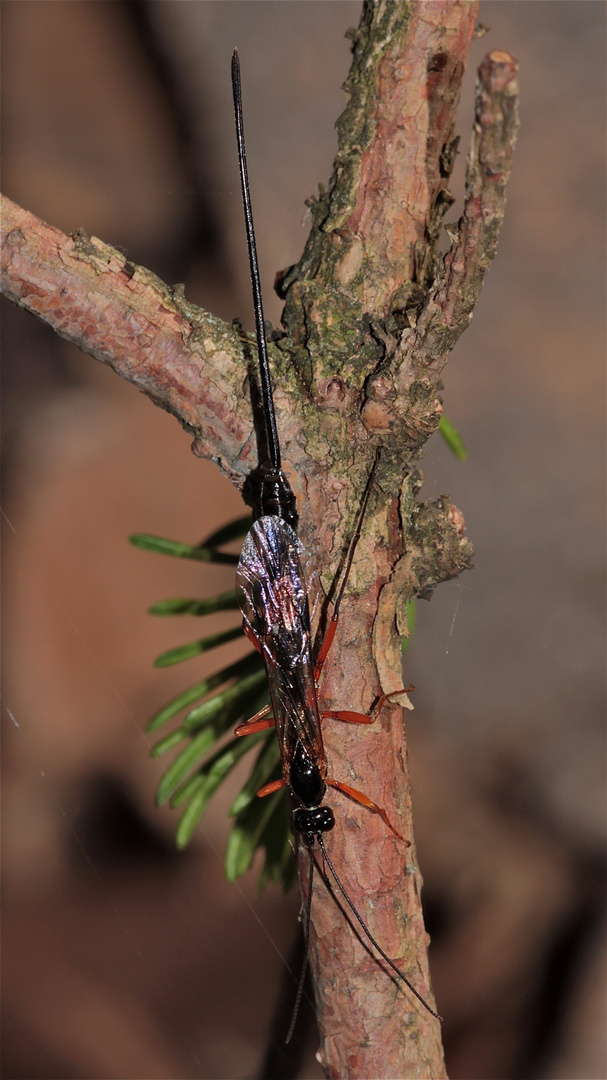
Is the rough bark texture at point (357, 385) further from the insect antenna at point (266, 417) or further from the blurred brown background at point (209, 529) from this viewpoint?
the blurred brown background at point (209, 529)

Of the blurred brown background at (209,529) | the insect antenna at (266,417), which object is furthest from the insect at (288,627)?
the blurred brown background at (209,529)

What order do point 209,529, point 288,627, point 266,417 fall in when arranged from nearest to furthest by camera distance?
1. point 266,417
2. point 288,627
3. point 209,529

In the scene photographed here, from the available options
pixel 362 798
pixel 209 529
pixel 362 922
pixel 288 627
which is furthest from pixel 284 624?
pixel 209 529

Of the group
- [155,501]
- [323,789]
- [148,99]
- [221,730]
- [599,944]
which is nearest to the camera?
[323,789]

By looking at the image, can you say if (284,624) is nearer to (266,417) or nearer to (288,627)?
(288,627)

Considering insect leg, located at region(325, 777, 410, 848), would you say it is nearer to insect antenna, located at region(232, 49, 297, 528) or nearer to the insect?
the insect

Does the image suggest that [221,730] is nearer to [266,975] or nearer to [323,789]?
[323,789]

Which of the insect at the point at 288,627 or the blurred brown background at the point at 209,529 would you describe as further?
the blurred brown background at the point at 209,529

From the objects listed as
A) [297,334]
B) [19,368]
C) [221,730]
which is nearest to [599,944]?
[221,730]
